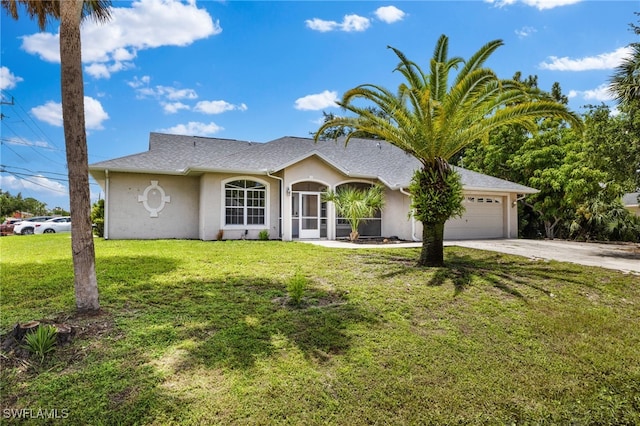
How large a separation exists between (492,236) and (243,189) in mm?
13334

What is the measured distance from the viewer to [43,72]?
47.3 feet

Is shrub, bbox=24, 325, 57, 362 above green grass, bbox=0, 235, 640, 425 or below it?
above

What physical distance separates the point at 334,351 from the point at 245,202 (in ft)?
42.4

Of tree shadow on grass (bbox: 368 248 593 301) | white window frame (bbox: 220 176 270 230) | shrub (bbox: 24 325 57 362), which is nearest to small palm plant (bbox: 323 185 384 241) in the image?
white window frame (bbox: 220 176 270 230)

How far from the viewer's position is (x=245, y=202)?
1641 cm

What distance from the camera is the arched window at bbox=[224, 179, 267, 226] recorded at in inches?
637

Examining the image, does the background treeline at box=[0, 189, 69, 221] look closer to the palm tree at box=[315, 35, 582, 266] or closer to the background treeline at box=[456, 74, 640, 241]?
the palm tree at box=[315, 35, 582, 266]

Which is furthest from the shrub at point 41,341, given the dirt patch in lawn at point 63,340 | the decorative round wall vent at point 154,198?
the decorative round wall vent at point 154,198

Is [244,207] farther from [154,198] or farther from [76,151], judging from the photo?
[76,151]

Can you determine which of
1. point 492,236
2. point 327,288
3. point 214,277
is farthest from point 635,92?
point 214,277

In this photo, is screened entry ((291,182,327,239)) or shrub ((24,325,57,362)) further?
screened entry ((291,182,327,239))

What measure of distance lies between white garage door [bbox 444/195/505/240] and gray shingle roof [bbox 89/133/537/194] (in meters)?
0.93

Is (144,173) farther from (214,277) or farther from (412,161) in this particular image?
(412,161)

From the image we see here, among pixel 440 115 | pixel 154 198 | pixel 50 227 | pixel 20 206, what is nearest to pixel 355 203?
pixel 440 115
